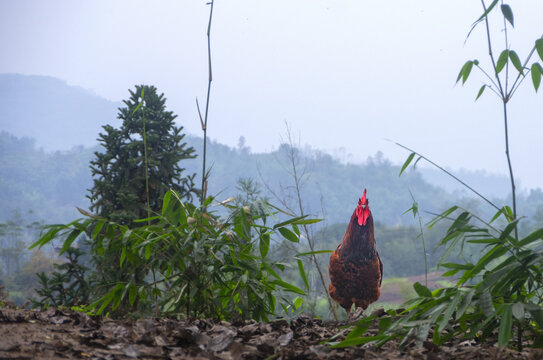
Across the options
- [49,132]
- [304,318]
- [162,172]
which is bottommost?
[304,318]

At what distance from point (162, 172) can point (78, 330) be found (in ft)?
5.03

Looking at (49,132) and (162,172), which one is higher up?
(49,132)

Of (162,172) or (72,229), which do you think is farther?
(162,172)

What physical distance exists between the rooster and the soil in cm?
90

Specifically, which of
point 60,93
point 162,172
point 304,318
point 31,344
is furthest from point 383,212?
point 60,93

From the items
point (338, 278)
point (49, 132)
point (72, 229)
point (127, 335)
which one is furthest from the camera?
point (49, 132)

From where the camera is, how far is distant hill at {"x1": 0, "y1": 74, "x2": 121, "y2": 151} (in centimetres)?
1366

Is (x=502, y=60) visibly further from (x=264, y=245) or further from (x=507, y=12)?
(x=264, y=245)

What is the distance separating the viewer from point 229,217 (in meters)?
1.41

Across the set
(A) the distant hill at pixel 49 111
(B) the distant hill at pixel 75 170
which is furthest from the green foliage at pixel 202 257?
(A) the distant hill at pixel 49 111

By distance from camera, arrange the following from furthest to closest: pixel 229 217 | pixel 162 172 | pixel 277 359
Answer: pixel 162 172
pixel 229 217
pixel 277 359

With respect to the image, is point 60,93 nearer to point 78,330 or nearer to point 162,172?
point 162,172

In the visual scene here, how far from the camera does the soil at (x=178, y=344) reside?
90 cm

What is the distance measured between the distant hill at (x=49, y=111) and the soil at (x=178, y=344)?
1189 cm
